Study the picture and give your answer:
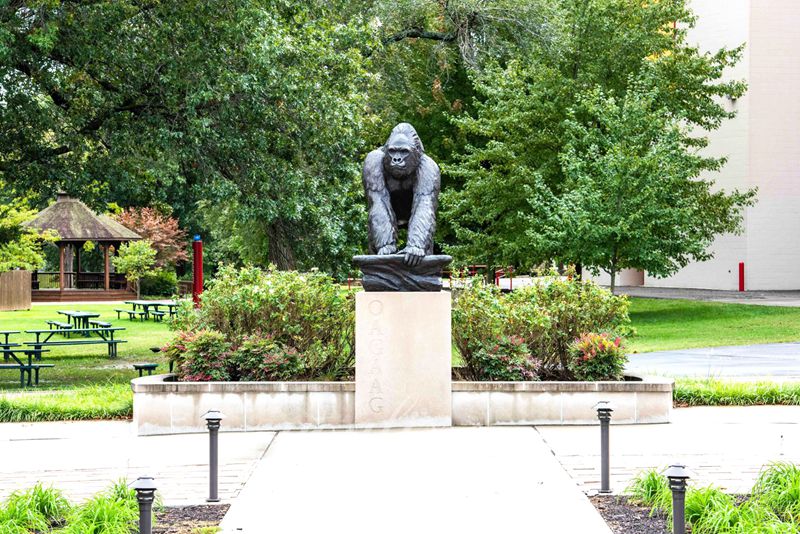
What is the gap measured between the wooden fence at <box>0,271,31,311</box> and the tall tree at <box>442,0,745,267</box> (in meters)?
21.5

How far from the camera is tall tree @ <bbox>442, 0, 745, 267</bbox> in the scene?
32781 mm

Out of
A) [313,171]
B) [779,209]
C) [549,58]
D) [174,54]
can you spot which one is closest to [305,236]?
[313,171]

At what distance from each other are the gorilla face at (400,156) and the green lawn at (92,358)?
6.55 metres

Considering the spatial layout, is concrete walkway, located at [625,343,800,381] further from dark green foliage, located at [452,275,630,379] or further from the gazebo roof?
the gazebo roof

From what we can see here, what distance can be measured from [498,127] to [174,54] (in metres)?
15.5

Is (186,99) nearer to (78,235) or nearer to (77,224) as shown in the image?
(78,235)

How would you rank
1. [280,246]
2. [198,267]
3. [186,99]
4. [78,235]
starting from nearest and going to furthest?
[186,99]
[198,267]
[280,246]
[78,235]

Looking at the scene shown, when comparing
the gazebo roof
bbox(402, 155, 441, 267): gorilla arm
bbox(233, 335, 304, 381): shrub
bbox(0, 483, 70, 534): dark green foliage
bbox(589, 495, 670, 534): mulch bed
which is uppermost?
the gazebo roof

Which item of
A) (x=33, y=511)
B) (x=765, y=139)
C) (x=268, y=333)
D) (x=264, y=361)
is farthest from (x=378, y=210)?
(x=765, y=139)

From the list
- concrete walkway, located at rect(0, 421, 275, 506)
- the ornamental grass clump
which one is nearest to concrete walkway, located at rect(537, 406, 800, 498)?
the ornamental grass clump

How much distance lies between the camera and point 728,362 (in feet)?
67.3

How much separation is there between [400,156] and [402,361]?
2306 mm

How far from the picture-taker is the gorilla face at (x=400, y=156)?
12.6m

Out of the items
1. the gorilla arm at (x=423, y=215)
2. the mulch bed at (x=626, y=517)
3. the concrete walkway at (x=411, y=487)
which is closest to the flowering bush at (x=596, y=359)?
the concrete walkway at (x=411, y=487)
